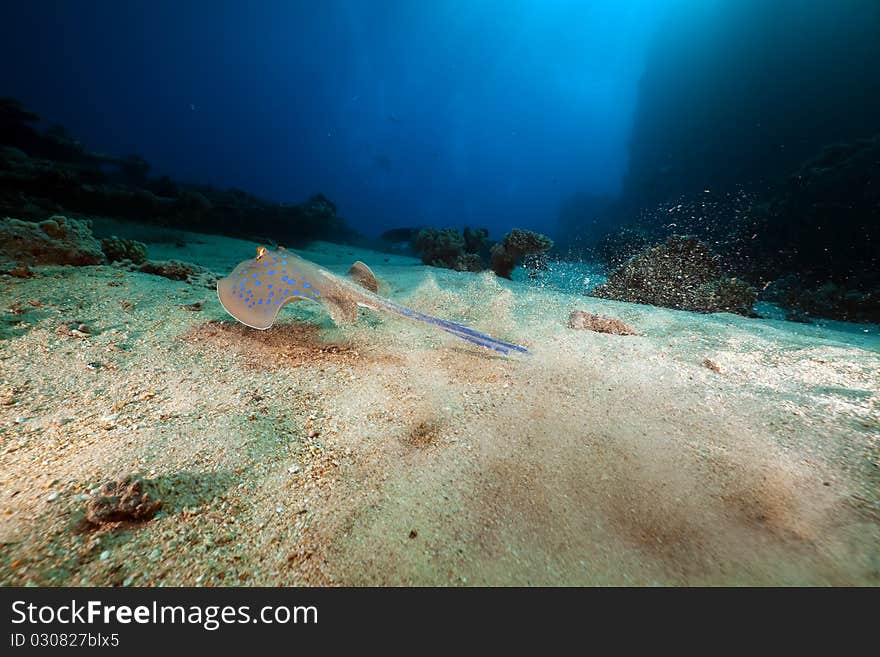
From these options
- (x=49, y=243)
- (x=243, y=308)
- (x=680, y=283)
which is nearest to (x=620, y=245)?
(x=680, y=283)

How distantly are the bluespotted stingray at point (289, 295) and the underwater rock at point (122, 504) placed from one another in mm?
1684

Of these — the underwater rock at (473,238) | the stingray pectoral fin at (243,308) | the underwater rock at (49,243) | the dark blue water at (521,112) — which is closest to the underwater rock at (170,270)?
→ the underwater rock at (49,243)

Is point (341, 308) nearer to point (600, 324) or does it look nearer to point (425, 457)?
point (425, 457)

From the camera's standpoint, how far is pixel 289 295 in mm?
3316

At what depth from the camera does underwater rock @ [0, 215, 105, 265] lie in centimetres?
435

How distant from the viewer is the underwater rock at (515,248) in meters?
9.84

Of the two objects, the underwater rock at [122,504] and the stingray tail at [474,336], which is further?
the stingray tail at [474,336]

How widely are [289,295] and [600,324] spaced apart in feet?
12.1

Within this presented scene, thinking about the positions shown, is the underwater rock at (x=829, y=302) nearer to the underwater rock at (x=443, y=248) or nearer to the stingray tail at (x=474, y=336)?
the stingray tail at (x=474, y=336)

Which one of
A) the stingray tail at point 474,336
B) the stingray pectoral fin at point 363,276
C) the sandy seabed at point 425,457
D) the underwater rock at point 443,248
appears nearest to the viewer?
the sandy seabed at point 425,457

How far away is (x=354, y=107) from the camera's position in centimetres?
8019
